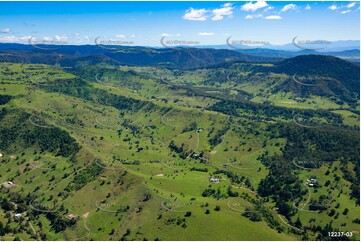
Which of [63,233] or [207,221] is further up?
[207,221]

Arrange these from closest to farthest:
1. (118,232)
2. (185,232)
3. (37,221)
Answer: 1. (185,232)
2. (118,232)
3. (37,221)

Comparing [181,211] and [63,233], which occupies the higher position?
[181,211]

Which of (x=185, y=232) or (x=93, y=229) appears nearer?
(x=185, y=232)

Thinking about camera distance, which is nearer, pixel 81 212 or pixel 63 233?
pixel 63 233

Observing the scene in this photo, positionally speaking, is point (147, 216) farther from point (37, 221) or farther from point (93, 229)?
point (37, 221)

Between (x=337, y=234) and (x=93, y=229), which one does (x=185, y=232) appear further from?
(x=337, y=234)

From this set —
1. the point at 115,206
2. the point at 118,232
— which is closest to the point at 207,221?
the point at 118,232

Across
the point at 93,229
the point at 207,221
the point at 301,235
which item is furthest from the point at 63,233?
the point at 301,235

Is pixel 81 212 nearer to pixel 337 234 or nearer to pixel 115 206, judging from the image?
pixel 115 206

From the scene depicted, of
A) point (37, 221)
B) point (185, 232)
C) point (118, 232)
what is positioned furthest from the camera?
point (37, 221)
